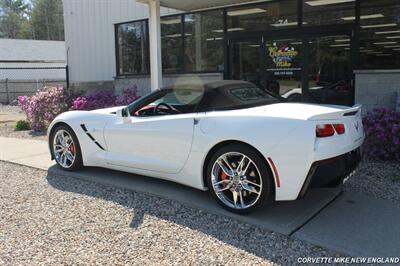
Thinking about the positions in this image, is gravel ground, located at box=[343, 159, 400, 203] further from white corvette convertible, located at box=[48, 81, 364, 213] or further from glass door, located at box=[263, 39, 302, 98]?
glass door, located at box=[263, 39, 302, 98]

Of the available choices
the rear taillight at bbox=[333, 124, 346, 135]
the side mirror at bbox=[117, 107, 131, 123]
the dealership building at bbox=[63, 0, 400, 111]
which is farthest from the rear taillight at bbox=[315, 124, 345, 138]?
the dealership building at bbox=[63, 0, 400, 111]

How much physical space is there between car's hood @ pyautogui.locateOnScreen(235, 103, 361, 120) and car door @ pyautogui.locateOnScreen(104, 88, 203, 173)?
78 centimetres

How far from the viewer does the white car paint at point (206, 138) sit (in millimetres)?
4051

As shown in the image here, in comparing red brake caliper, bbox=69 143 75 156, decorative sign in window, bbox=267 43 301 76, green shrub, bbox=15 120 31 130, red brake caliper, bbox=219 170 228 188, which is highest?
decorative sign in window, bbox=267 43 301 76

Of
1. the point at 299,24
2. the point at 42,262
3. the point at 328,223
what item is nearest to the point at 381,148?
the point at 328,223

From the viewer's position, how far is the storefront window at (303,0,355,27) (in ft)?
31.0

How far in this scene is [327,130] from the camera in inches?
162

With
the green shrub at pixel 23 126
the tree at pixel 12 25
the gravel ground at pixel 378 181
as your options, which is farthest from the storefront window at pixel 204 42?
the tree at pixel 12 25

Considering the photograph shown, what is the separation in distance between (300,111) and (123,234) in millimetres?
2121

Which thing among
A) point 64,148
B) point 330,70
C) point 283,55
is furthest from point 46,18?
point 64,148

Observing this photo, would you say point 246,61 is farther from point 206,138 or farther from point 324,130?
point 324,130

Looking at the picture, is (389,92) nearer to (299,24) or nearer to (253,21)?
(299,24)

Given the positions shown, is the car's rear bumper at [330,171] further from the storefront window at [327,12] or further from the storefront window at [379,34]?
the storefront window at [327,12]

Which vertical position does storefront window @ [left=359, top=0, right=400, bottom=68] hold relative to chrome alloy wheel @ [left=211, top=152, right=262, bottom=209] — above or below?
above
